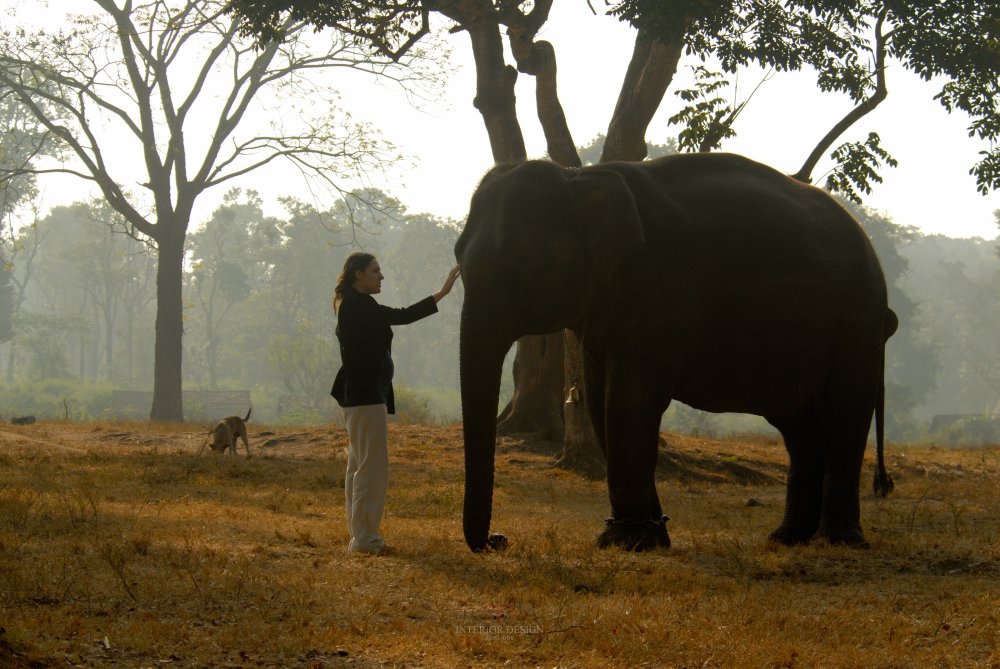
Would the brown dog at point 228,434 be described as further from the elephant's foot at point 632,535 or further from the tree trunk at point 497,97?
the elephant's foot at point 632,535

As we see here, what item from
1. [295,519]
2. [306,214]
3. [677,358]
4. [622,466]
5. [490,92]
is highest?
[306,214]

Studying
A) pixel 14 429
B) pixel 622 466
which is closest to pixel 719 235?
pixel 622 466

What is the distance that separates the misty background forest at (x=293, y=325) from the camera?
2574 inches

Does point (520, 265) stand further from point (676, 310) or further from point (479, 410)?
point (676, 310)

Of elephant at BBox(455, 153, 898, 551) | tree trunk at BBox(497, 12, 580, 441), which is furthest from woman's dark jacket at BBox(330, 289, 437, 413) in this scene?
tree trunk at BBox(497, 12, 580, 441)

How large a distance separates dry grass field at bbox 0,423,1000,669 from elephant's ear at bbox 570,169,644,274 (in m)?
1.97

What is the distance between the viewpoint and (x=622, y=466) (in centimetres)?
770

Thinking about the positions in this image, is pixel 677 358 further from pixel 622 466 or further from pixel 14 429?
pixel 14 429

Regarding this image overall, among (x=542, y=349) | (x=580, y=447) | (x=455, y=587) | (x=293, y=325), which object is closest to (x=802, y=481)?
(x=455, y=587)

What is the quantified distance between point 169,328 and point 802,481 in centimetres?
2461

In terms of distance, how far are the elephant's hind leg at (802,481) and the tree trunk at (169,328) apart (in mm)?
23668

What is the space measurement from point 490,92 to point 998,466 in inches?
400

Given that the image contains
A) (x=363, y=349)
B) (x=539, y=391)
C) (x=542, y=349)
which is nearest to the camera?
(x=363, y=349)

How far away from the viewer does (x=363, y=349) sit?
25.4 ft
